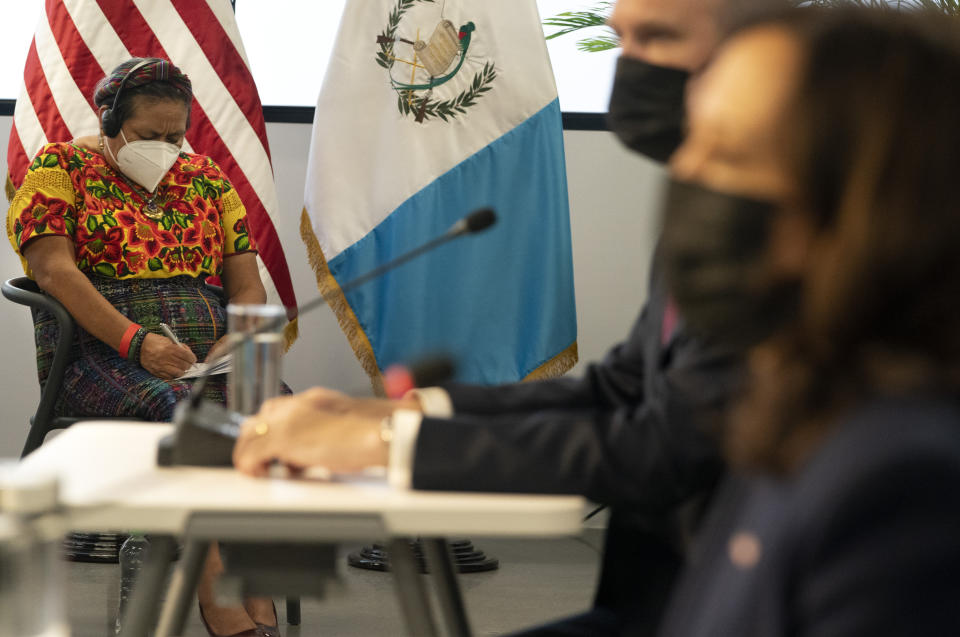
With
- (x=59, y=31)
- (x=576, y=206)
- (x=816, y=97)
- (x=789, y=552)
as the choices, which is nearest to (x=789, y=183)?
(x=816, y=97)

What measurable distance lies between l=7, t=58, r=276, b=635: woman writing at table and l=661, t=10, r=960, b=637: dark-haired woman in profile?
203cm

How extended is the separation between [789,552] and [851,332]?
12 cm

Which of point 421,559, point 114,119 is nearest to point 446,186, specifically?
point 114,119

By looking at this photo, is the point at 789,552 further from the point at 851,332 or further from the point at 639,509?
the point at 639,509

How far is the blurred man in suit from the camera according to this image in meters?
1.05

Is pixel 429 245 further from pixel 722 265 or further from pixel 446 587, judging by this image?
pixel 722 265

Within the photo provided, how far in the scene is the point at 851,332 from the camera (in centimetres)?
57

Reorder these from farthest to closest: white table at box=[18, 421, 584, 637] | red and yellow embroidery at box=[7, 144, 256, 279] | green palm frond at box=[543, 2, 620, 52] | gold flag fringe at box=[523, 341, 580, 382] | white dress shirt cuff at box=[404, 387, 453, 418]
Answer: green palm frond at box=[543, 2, 620, 52] → gold flag fringe at box=[523, 341, 580, 382] → red and yellow embroidery at box=[7, 144, 256, 279] → white dress shirt cuff at box=[404, 387, 453, 418] → white table at box=[18, 421, 584, 637]

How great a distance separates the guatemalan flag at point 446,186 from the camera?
328 cm

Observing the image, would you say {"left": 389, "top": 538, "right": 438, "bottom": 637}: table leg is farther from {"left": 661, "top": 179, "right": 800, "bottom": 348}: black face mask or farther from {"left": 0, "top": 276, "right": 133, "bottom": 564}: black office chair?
{"left": 0, "top": 276, "right": 133, "bottom": 564}: black office chair

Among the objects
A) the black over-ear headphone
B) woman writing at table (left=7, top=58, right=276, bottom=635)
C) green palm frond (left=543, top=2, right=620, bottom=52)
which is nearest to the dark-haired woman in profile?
woman writing at table (left=7, top=58, right=276, bottom=635)

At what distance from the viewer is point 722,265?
703 mm

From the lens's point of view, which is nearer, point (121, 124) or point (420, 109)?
point (121, 124)

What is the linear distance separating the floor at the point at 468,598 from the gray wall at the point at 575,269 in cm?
81
